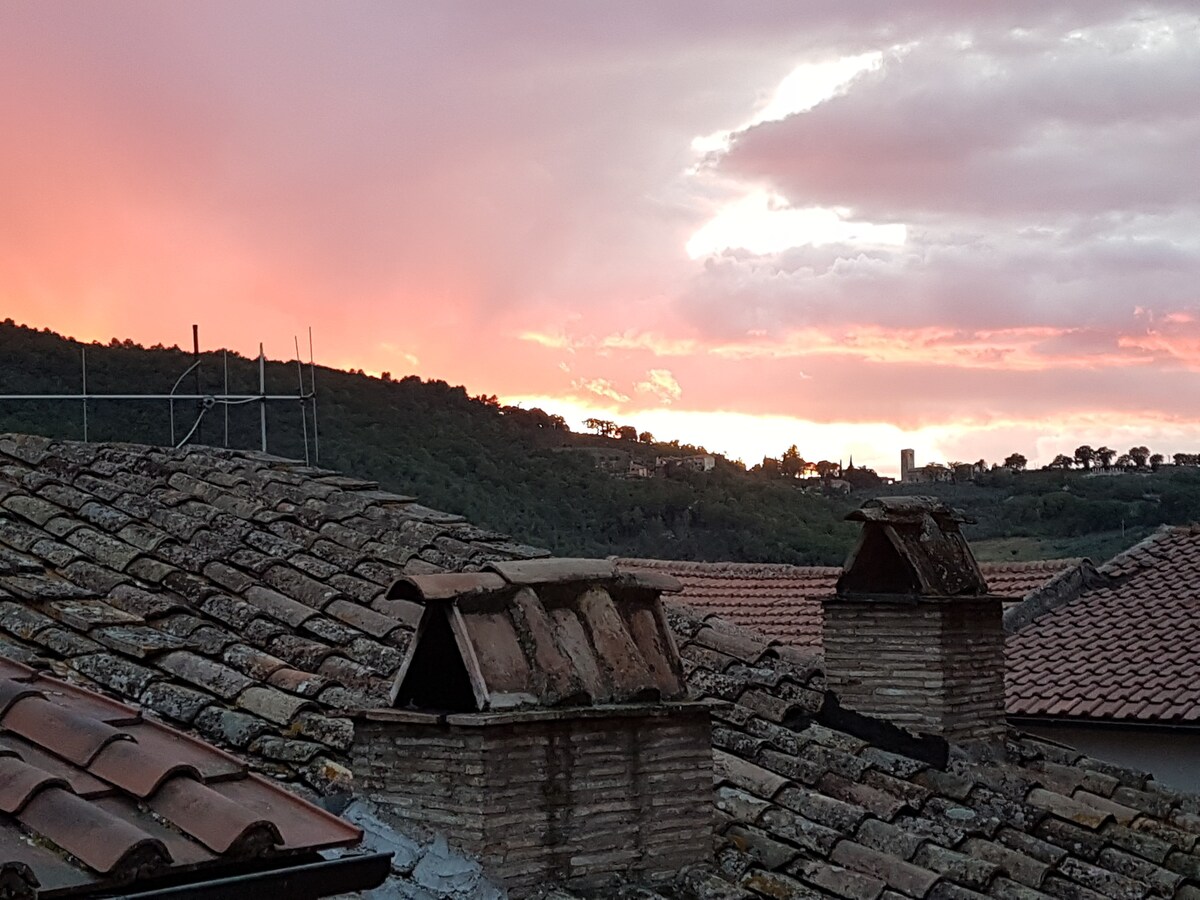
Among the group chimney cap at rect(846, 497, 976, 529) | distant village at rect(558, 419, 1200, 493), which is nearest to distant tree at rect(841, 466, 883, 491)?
distant village at rect(558, 419, 1200, 493)

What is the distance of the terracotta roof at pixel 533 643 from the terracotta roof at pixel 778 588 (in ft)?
34.4

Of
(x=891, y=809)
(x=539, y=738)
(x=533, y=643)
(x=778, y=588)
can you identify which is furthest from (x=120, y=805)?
(x=778, y=588)

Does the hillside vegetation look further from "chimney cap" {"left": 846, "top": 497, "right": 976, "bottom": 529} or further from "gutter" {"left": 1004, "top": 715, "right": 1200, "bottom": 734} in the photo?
"chimney cap" {"left": 846, "top": 497, "right": 976, "bottom": 529}

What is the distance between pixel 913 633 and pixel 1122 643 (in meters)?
8.37

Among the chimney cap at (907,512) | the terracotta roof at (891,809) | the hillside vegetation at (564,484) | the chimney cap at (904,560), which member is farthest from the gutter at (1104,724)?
the hillside vegetation at (564,484)

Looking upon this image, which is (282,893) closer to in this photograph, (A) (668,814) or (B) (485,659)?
(B) (485,659)

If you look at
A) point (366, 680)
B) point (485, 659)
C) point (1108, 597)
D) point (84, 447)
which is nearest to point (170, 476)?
point (84, 447)

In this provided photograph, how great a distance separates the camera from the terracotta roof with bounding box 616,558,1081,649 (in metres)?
16.3

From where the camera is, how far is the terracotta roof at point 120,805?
→ 2834 millimetres

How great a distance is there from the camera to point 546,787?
172 inches

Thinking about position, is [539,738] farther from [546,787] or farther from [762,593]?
[762,593]

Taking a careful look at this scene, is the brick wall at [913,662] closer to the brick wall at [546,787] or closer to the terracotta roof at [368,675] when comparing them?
the terracotta roof at [368,675]

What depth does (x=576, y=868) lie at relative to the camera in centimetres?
438

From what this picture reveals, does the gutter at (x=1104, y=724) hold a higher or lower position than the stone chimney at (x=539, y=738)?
lower
